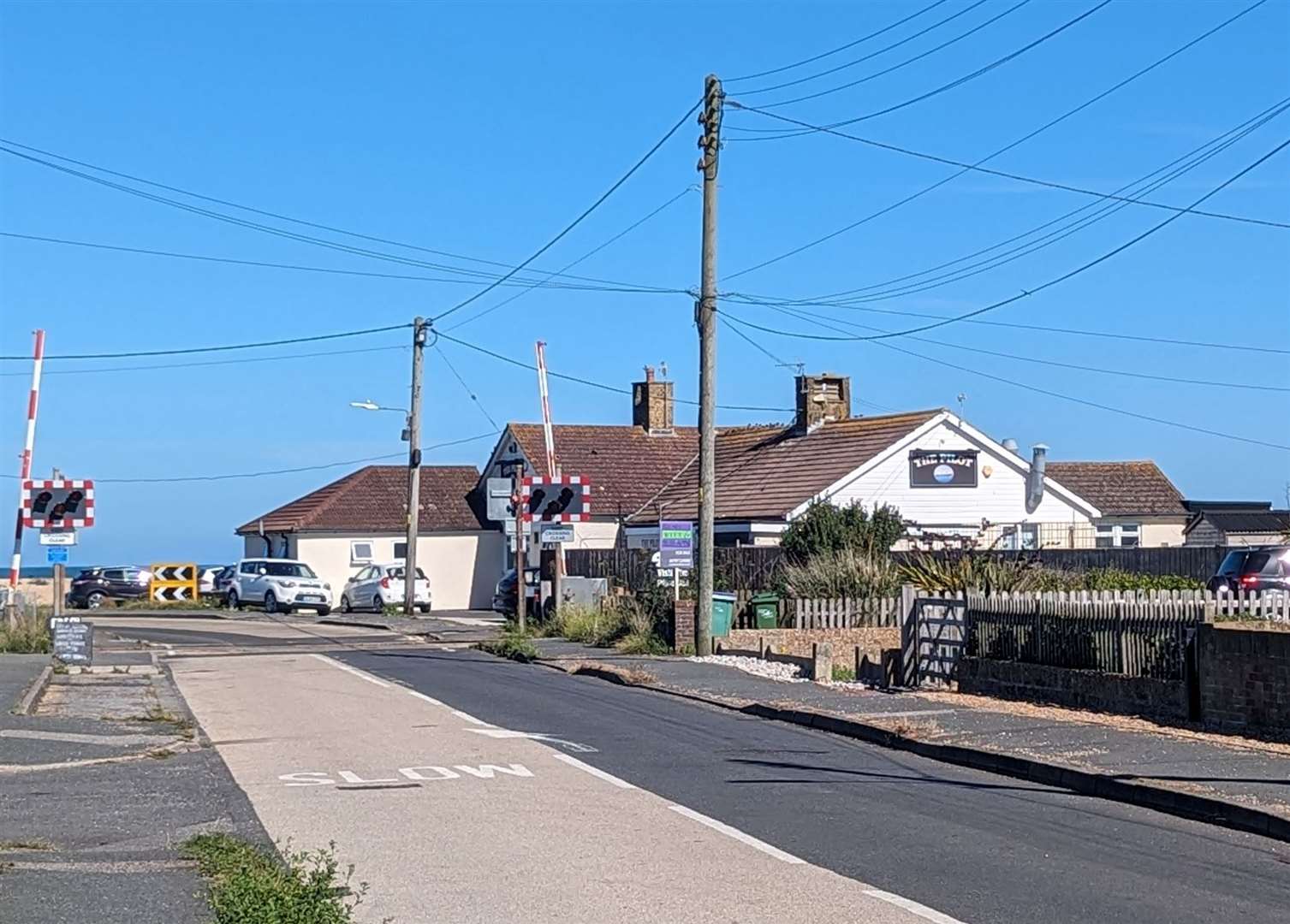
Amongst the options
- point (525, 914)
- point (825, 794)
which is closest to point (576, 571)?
point (825, 794)

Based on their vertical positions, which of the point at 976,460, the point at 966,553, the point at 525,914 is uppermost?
the point at 976,460

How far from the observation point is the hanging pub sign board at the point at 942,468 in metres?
Result: 45.3

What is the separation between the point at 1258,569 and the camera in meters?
27.1

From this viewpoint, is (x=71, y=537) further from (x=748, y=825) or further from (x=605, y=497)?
(x=605, y=497)

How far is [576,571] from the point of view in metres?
42.9

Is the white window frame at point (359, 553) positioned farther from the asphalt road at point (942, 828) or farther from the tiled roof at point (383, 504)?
the asphalt road at point (942, 828)

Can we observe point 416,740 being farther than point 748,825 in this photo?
Yes

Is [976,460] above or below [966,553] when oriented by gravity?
above

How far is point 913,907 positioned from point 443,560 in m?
47.5

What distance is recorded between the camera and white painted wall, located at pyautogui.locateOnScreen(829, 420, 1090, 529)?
4453cm

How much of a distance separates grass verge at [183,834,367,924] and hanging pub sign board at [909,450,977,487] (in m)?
36.3

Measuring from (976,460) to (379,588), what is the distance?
18254 millimetres

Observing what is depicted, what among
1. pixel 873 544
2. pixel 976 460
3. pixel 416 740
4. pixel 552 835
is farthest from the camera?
pixel 976 460

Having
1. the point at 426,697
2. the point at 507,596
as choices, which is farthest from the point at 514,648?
the point at 507,596
